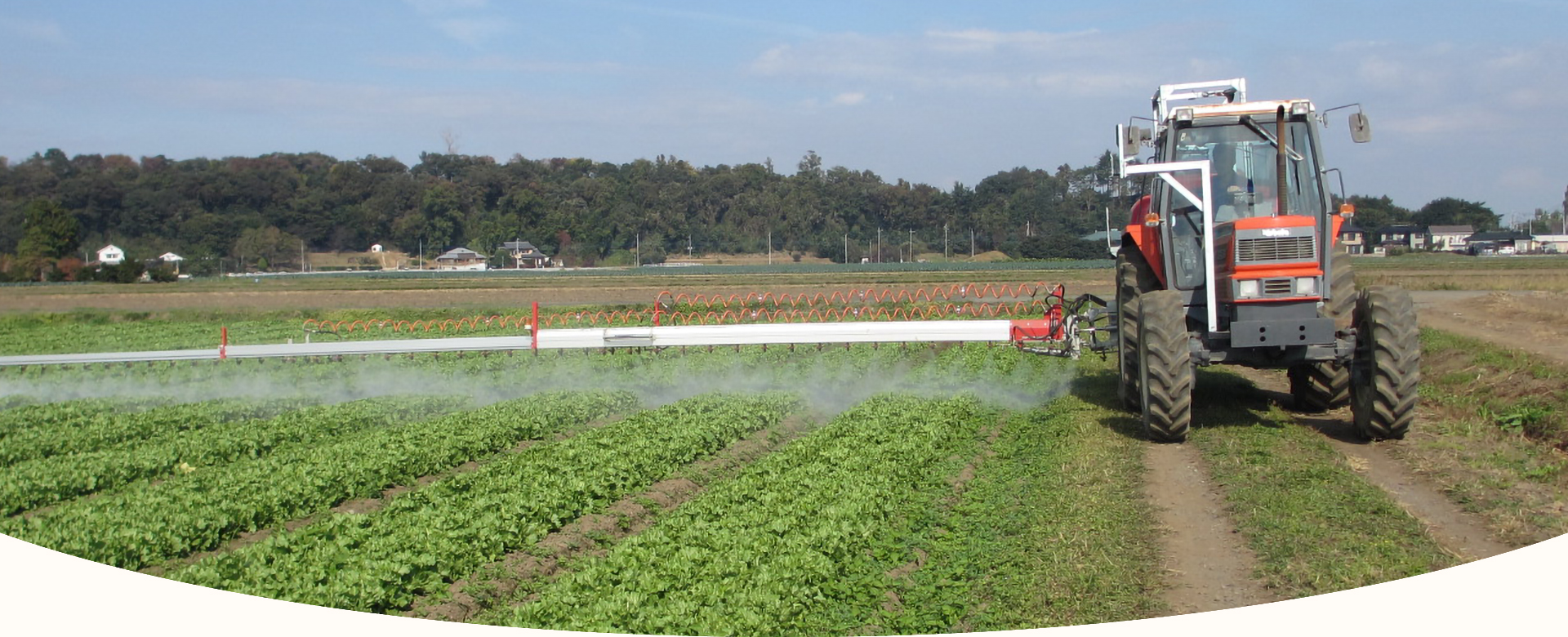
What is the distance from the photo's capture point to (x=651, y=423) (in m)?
12.9

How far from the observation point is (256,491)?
9570 millimetres

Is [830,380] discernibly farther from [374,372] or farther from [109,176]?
[109,176]

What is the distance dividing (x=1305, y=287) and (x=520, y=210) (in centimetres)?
8597

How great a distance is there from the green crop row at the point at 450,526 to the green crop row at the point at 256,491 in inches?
32.9

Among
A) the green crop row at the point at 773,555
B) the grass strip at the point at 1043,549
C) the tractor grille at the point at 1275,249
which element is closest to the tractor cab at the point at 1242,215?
the tractor grille at the point at 1275,249

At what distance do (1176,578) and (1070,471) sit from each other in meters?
2.96

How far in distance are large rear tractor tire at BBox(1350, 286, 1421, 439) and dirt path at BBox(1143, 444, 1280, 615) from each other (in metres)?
→ 1.81

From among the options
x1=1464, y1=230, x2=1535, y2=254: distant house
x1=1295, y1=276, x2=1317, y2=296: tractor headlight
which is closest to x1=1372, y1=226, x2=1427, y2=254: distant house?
x1=1464, y1=230, x2=1535, y2=254: distant house

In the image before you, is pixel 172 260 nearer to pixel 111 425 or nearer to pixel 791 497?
pixel 111 425

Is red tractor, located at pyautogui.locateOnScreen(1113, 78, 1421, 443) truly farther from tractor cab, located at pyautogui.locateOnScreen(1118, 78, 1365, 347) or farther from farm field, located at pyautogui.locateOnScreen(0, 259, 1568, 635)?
farm field, located at pyautogui.locateOnScreen(0, 259, 1568, 635)

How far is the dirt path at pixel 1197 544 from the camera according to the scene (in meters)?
6.43

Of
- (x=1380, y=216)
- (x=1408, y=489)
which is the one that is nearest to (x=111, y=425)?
(x=1408, y=489)

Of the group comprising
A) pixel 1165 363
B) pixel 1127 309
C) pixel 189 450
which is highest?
pixel 1127 309

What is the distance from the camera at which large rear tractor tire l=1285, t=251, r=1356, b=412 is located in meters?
10.7
